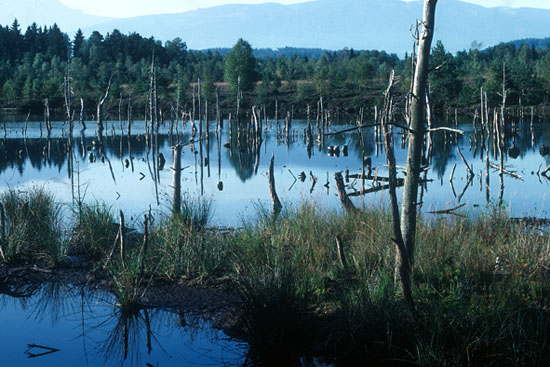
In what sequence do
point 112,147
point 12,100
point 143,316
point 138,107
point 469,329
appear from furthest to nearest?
1. point 138,107
2. point 12,100
3. point 112,147
4. point 143,316
5. point 469,329

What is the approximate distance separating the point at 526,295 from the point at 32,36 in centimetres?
16600

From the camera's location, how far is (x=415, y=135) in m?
7.25

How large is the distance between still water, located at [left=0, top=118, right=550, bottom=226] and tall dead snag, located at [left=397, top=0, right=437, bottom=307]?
5.87 metres

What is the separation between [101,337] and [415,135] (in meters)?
5.00

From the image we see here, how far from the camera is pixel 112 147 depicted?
160ft

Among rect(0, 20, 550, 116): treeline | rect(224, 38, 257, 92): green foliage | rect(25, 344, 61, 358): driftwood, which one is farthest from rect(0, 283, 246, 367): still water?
rect(224, 38, 257, 92): green foliage

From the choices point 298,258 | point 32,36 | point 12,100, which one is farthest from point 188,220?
point 32,36

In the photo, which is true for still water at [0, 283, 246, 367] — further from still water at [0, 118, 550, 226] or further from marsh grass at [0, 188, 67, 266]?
still water at [0, 118, 550, 226]

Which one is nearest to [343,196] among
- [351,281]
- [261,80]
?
[351,281]

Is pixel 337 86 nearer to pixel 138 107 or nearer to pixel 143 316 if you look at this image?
pixel 138 107

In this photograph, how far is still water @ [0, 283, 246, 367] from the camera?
7812 millimetres

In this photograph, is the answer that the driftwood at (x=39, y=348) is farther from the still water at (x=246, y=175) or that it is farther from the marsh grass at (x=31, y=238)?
the still water at (x=246, y=175)

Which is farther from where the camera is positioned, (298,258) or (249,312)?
(298,258)

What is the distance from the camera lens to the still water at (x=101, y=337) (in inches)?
308
